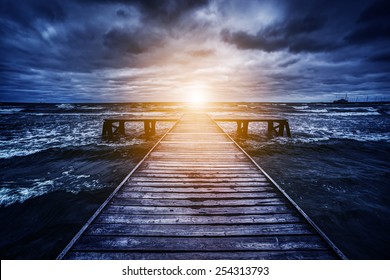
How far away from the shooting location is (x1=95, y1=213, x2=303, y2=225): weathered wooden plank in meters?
3.00

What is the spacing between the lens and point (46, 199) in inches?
238

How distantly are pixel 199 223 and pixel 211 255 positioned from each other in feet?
1.99

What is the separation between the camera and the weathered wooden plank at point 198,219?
3.00 metres

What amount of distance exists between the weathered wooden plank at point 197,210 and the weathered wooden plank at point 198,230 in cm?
34

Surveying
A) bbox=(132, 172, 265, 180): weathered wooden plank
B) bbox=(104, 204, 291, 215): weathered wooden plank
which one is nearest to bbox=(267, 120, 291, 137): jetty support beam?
bbox=(132, 172, 265, 180): weathered wooden plank

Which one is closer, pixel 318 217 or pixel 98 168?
pixel 318 217

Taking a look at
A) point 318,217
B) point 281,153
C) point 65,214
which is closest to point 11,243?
point 65,214

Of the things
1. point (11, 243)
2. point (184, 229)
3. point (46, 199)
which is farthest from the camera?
point (46, 199)

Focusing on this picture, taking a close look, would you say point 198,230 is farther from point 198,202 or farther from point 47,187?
point 47,187

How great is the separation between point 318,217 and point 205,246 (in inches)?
176

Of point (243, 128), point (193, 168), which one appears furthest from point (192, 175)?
point (243, 128)

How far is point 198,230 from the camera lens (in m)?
2.81
